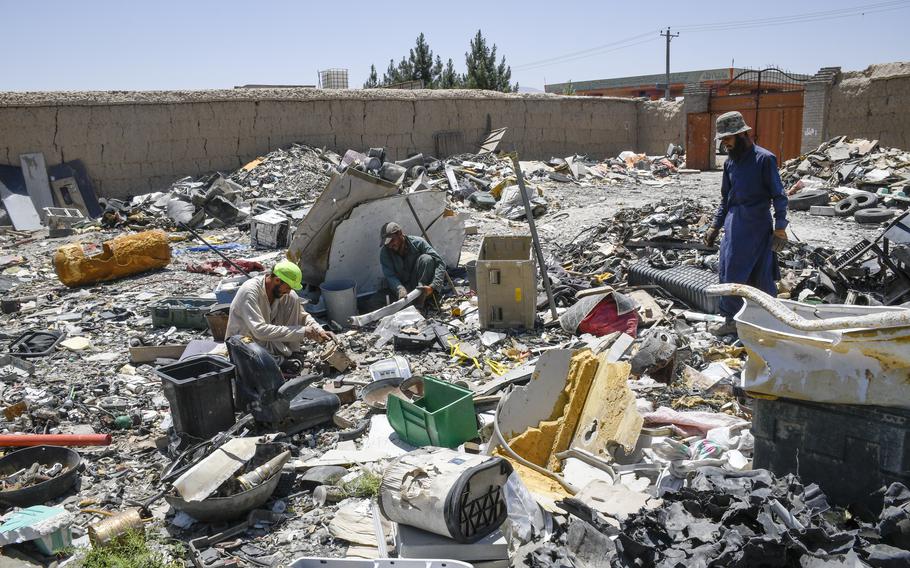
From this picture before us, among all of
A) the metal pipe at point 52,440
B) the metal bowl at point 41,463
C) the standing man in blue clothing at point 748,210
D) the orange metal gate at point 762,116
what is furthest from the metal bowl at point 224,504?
the orange metal gate at point 762,116

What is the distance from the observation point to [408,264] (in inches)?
275

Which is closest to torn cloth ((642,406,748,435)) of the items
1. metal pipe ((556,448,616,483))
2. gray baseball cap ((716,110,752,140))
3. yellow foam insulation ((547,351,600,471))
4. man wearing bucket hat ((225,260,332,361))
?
yellow foam insulation ((547,351,600,471))

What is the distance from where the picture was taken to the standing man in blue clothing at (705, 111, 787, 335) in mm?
4953

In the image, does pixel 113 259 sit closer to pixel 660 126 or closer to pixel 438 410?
pixel 438 410

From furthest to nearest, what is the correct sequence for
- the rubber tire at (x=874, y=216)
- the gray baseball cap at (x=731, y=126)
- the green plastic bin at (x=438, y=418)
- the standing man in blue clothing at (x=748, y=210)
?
the rubber tire at (x=874, y=216)
the standing man in blue clothing at (x=748, y=210)
the gray baseball cap at (x=731, y=126)
the green plastic bin at (x=438, y=418)

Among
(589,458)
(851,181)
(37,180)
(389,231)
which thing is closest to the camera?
(589,458)

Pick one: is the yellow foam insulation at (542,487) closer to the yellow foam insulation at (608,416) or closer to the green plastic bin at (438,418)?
the yellow foam insulation at (608,416)

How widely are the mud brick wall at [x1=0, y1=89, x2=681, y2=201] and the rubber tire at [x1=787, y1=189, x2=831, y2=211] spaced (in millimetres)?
8458

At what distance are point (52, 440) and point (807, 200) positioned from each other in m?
10.5

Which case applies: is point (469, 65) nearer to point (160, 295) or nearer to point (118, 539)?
point (160, 295)

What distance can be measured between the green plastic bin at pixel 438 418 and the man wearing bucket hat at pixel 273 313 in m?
1.10

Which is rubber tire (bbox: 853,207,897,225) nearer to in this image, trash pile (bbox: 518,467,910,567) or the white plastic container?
the white plastic container

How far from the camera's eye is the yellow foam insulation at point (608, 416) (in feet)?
12.2

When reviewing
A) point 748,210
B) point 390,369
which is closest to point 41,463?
point 390,369
